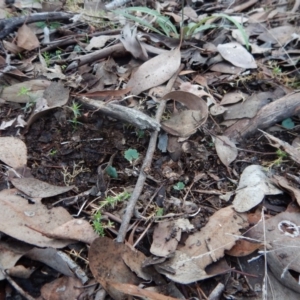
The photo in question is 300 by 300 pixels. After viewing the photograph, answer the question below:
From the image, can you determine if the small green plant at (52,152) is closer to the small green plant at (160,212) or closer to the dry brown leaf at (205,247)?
the small green plant at (160,212)

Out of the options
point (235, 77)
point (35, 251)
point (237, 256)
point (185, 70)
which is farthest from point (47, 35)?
point (237, 256)

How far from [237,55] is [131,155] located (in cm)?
84

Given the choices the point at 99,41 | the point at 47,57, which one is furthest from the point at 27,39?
the point at 99,41

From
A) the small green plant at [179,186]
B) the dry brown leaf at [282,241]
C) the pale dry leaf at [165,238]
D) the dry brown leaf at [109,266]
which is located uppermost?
the dry brown leaf at [109,266]

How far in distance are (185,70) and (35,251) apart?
1.09 m

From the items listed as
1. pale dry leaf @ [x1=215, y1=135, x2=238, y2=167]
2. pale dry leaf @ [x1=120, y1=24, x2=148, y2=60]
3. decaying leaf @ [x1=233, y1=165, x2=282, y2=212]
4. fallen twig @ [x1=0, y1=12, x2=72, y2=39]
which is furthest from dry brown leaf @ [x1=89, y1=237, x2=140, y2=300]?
fallen twig @ [x1=0, y1=12, x2=72, y2=39]

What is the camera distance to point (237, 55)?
2.11 metres

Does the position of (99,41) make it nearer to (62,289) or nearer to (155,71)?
(155,71)

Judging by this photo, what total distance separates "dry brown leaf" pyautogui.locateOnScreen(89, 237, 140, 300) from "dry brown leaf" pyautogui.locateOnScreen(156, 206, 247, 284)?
0.34 feet

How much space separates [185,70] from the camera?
201 cm

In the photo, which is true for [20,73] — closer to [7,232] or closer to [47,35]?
[47,35]

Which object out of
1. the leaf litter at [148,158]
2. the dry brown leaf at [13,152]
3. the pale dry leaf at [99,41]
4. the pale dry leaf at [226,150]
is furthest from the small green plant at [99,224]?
the pale dry leaf at [99,41]

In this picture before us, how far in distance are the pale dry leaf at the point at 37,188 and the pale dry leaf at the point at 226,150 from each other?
1.88 ft

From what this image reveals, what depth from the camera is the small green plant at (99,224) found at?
138 cm
